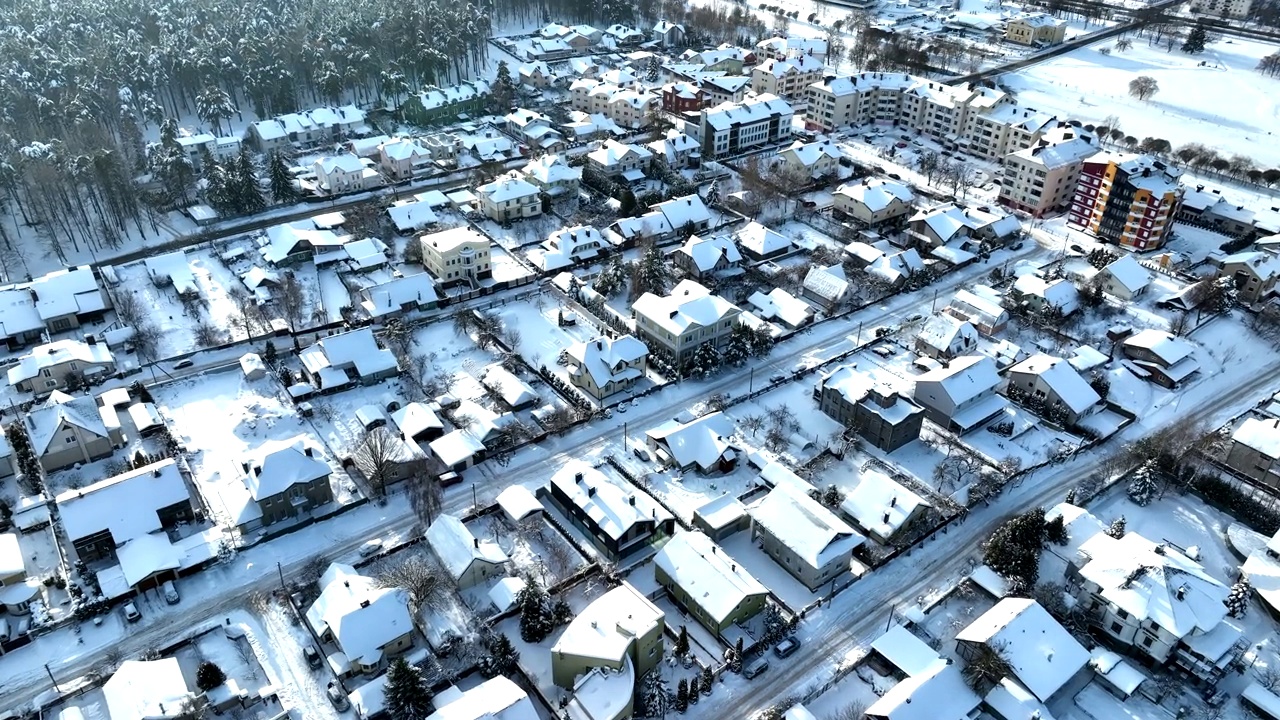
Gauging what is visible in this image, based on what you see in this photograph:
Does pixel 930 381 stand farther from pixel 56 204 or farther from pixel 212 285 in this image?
pixel 56 204

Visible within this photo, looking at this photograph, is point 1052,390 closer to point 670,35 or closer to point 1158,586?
point 1158,586

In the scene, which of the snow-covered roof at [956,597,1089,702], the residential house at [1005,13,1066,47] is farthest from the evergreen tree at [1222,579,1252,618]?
the residential house at [1005,13,1066,47]

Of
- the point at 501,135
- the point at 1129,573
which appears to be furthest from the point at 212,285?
the point at 1129,573

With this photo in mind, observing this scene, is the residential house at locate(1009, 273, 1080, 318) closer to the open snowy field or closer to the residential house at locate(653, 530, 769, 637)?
the residential house at locate(653, 530, 769, 637)

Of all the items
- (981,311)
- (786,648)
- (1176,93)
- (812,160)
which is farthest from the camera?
(1176,93)

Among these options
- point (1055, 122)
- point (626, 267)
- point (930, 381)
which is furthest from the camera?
point (1055, 122)

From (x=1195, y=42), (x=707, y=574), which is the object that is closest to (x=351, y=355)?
(x=707, y=574)
